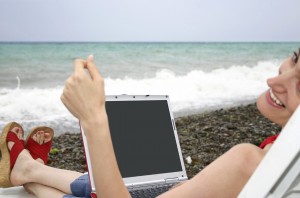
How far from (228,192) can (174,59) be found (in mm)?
11733

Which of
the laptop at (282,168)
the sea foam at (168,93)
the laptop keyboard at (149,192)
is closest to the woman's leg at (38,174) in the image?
the laptop keyboard at (149,192)

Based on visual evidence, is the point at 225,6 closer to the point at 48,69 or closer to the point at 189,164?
the point at 48,69

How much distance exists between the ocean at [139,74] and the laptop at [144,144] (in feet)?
11.8

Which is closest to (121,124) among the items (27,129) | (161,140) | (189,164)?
(161,140)

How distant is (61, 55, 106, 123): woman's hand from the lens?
104 centimetres

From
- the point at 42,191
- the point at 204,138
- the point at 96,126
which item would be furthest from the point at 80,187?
the point at 204,138

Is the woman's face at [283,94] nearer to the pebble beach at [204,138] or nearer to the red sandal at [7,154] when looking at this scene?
the red sandal at [7,154]

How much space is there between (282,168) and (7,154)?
5.77 feet

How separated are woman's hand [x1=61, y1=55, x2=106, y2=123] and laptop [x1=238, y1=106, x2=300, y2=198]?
14.8 inches

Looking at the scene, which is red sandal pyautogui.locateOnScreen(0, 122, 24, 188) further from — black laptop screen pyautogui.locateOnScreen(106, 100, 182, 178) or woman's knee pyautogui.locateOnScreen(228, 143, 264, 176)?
woman's knee pyautogui.locateOnScreen(228, 143, 264, 176)

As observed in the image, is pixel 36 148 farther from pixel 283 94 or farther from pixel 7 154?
pixel 283 94

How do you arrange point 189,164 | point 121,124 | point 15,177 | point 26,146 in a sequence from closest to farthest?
point 121,124, point 15,177, point 26,146, point 189,164

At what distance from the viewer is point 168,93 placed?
8547 millimetres

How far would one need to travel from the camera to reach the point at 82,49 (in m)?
13.4
